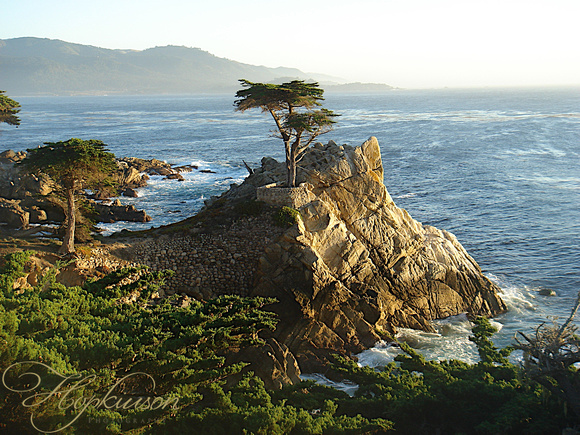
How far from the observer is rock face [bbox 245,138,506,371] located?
2383 cm

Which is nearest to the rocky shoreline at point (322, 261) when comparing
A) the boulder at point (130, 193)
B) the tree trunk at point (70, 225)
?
the tree trunk at point (70, 225)

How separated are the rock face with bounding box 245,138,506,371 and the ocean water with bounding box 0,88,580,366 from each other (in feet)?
4.47

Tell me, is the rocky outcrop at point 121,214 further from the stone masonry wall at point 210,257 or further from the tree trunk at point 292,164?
the tree trunk at point 292,164

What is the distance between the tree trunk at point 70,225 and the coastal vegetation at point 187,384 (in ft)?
17.3

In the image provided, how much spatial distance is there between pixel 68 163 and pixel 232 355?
478 inches

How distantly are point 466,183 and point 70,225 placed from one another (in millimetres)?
46205

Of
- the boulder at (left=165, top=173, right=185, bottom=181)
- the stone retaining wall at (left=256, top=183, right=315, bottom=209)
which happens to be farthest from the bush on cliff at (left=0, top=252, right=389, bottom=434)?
the boulder at (left=165, top=173, right=185, bottom=181)

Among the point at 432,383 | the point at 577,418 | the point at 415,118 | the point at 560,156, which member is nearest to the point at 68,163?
the point at 432,383

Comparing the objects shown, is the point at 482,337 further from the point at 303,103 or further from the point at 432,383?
the point at 303,103

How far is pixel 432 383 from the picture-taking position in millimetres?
17531

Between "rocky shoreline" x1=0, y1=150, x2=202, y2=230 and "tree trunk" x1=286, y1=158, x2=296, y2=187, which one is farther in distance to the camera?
"rocky shoreline" x1=0, y1=150, x2=202, y2=230

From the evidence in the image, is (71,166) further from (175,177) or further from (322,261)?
(175,177)

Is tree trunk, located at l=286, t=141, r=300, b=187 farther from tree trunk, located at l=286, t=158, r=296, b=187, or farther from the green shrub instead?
the green shrub

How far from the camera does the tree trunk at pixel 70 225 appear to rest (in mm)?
23970
